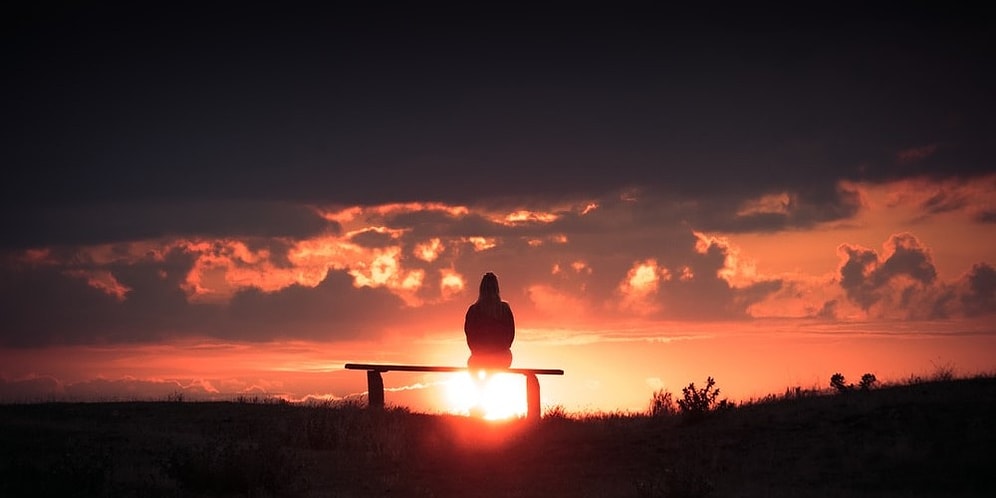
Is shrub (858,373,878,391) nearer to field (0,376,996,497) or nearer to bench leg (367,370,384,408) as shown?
field (0,376,996,497)

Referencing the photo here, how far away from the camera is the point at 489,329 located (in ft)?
90.5

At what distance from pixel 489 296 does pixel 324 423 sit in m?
5.65

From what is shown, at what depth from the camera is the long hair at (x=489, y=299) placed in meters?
27.6

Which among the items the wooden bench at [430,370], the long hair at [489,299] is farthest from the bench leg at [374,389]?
the long hair at [489,299]

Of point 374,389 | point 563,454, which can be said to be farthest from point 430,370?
point 563,454

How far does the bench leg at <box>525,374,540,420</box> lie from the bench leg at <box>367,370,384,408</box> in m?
4.11

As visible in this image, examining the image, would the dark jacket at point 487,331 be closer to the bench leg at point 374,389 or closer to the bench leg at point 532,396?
the bench leg at point 532,396

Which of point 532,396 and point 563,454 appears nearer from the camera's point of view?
point 563,454

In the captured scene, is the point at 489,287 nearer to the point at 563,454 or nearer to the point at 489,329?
the point at 489,329

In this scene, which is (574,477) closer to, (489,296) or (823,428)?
(823,428)

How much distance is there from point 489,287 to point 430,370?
2781 millimetres

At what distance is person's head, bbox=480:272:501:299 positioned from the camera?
2773cm

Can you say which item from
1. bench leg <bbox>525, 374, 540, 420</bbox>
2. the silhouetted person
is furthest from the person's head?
bench leg <bbox>525, 374, 540, 420</bbox>

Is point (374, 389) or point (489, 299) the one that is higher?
point (489, 299)
